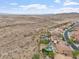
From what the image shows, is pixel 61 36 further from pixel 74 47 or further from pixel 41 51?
pixel 41 51

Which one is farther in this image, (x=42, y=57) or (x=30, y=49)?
(x=30, y=49)

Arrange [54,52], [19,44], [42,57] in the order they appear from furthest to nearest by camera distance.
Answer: [19,44]
[54,52]
[42,57]

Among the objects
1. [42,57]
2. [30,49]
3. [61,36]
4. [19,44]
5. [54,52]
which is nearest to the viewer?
[42,57]

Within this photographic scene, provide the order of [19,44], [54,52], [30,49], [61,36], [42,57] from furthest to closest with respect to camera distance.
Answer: [61,36]
[19,44]
[30,49]
[54,52]
[42,57]

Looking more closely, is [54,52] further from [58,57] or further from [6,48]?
[6,48]

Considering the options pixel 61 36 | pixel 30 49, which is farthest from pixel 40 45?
pixel 61 36

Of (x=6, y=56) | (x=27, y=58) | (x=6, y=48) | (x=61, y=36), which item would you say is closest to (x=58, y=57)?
(x=27, y=58)

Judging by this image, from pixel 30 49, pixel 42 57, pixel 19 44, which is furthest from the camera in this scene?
pixel 19 44

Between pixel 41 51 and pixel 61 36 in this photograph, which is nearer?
pixel 41 51
